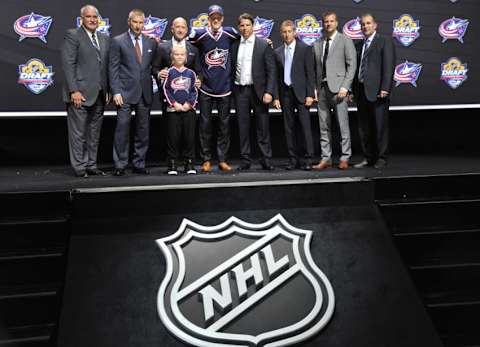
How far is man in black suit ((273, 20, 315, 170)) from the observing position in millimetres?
4477

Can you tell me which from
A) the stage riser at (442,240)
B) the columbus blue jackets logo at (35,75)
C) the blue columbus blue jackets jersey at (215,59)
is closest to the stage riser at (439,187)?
the stage riser at (442,240)

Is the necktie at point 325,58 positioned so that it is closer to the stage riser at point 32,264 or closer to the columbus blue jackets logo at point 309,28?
the columbus blue jackets logo at point 309,28

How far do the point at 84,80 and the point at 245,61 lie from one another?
1397mm

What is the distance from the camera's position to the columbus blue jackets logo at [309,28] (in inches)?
229

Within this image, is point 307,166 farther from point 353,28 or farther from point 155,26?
point 155,26

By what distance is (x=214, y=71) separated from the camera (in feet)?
14.4

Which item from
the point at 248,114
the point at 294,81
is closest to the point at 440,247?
the point at 294,81

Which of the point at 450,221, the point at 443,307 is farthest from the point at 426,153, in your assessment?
the point at 443,307

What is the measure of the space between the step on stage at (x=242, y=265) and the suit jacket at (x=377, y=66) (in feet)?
4.33

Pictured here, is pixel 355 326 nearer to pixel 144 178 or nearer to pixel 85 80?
pixel 144 178

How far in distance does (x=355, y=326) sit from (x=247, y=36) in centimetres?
274

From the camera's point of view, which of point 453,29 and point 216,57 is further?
point 453,29

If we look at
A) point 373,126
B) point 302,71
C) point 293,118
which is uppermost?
point 302,71

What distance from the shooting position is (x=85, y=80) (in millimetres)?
4258
